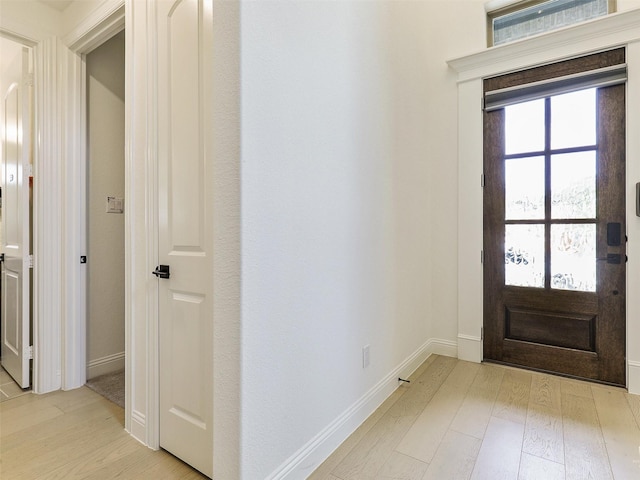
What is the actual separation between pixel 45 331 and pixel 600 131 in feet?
13.1

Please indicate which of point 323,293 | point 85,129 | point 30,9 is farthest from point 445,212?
point 30,9

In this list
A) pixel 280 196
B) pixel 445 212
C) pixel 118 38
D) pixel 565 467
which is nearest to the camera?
pixel 280 196

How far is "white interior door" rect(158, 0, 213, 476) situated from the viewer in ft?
4.49

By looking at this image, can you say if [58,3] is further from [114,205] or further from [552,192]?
[552,192]

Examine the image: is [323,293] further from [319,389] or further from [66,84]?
[66,84]

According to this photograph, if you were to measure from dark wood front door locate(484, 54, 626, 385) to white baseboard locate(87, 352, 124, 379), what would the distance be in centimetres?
295

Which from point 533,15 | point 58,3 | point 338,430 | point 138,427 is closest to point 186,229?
point 138,427

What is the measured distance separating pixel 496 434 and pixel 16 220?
11.1ft

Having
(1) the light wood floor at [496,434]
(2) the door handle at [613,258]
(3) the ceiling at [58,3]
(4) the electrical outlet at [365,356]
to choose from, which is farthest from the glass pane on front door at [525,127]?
(3) the ceiling at [58,3]

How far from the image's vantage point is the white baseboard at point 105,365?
239 centimetres

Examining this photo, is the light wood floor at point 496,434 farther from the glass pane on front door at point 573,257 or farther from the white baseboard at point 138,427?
the white baseboard at point 138,427

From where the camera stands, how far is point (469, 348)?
8.57ft

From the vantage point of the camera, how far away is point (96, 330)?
95.9 inches

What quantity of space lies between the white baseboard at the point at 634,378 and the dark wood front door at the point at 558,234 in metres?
0.07
